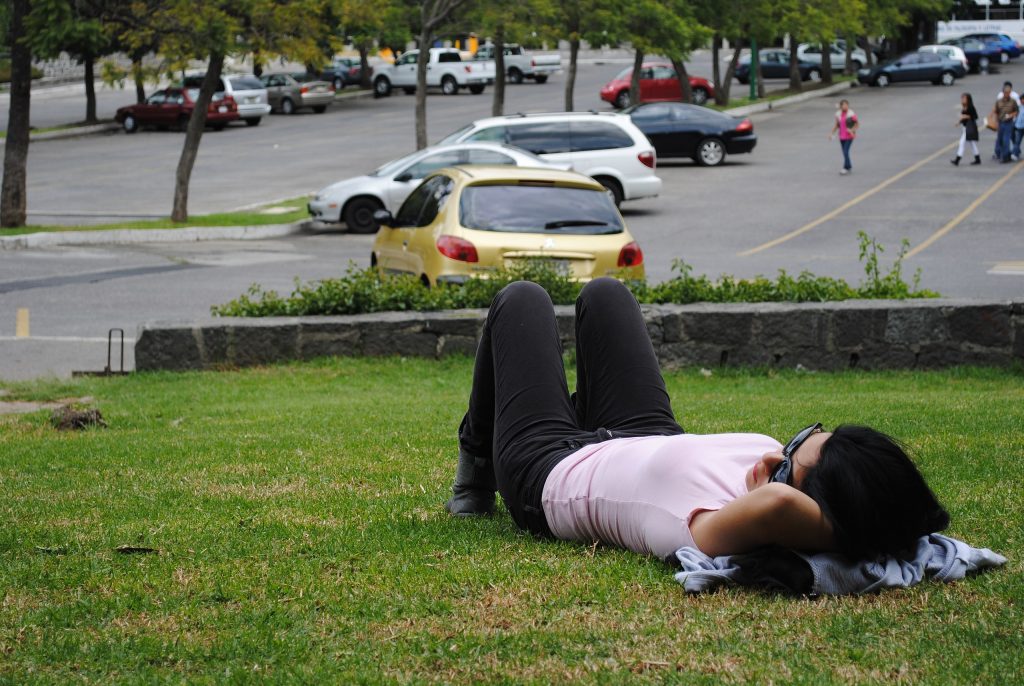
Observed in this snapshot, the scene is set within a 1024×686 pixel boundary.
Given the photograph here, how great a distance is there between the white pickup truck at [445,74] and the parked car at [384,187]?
1356 inches

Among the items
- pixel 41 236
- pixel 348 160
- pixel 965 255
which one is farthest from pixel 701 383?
Result: pixel 348 160

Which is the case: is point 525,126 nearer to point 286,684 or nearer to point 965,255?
point 965,255

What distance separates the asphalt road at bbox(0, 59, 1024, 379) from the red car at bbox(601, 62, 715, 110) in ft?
9.32

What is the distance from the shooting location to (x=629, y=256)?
11531 mm

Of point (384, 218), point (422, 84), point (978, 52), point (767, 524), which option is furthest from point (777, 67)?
point (767, 524)

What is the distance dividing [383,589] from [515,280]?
6525mm

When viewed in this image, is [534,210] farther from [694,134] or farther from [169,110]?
[169,110]

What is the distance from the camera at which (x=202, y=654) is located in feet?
10.8

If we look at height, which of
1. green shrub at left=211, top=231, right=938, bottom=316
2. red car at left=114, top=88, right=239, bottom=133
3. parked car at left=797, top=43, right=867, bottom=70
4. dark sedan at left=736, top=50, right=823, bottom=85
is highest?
parked car at left=797, top=43, right=867, bottom=70

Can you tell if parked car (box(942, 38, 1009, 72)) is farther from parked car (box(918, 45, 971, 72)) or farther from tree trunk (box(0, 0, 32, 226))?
tree trunk (box(0, 0, 32, 226))

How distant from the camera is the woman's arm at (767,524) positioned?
356 centimetres

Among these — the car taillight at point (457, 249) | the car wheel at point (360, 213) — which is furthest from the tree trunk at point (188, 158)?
the car taillight at point (457, 249)

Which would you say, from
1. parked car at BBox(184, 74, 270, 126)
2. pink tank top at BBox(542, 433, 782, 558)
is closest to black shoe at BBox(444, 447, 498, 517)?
pink tank top at BBox(542, 433, 782, 558)

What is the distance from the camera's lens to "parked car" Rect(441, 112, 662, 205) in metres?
25.1
